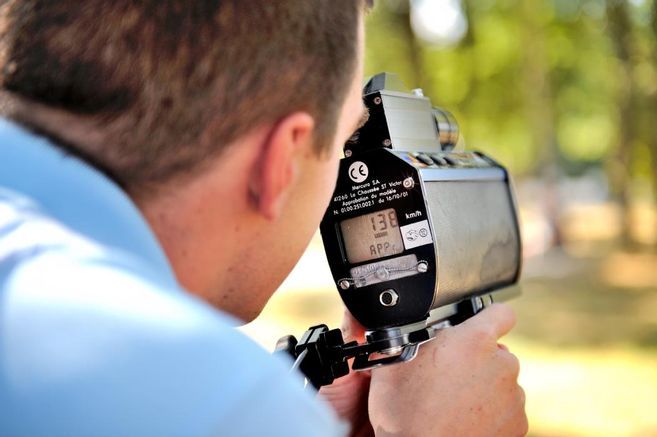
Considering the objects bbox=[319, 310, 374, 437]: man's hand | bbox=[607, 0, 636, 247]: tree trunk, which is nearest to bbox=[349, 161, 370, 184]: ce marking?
bbox=[319, 310, 374, 437]: man's hand

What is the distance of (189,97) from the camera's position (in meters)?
1.12

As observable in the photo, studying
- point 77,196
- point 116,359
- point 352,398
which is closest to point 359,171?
point 352,398

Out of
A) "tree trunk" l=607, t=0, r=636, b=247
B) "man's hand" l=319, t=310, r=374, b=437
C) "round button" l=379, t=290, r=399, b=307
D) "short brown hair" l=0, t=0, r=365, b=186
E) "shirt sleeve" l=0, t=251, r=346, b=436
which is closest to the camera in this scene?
"shirt sleeve" l=0, t=251, r=346, b=436

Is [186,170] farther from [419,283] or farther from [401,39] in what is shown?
[401,39]

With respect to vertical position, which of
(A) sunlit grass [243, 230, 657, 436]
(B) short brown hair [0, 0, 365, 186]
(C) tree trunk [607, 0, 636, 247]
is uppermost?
(B) short brown hair [0, 0, 365, 186]

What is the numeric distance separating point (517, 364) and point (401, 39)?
15149mm

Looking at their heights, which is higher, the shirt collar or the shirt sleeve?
the shirt collar

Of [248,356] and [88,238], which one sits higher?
[88,238]

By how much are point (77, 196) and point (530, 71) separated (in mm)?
13405

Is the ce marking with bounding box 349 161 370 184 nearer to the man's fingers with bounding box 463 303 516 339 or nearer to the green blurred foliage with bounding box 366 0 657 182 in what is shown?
the man's fingers with bounding box 463 303 516 339

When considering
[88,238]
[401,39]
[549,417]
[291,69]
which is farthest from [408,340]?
[401,39]

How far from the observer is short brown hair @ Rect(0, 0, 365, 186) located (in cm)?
110

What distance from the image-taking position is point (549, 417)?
5.96 metres

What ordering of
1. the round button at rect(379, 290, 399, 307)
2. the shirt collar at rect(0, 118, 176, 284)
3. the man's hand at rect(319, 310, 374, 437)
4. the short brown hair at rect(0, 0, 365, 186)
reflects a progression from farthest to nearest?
the man's hand at rect(319, 310, 374, 437)
the round button at rect(379, 290, 399, 307)
the short brown hair at rect(0, 0, 365, 186)
the shirt collar at rect(0, 118, 176, 284)
